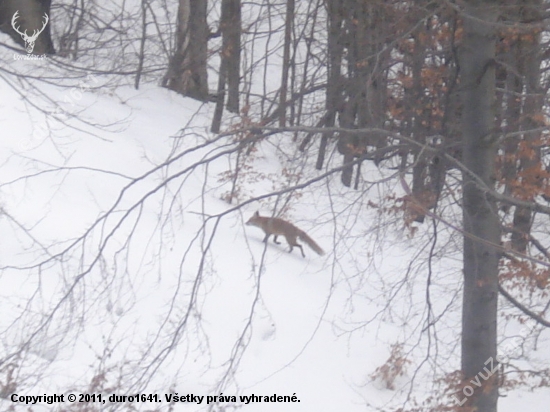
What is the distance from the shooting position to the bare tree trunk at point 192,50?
66.4ft

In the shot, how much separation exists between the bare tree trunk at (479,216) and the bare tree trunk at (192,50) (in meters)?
13.4

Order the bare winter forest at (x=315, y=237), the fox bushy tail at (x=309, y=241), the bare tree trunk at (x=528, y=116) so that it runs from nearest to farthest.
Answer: the bare winter forest at (x=315, y=237)
the bare tree trunk at (x=528, y=116)
the fox bushy tail at (x=309, y=241)

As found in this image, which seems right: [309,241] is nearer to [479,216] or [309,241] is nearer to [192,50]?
[479,216]

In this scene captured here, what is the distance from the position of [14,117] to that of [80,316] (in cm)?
1013

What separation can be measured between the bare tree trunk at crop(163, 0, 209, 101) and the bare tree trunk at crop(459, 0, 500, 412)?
1337 centimetres

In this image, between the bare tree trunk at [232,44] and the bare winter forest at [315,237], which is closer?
the bare winter forest at [315,237]

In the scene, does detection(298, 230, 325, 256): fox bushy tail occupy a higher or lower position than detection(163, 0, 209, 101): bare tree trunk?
lower

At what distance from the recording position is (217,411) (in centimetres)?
790

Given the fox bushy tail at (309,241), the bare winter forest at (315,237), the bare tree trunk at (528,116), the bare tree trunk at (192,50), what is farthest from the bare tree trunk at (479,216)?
the bare tree trunk at (192,50)

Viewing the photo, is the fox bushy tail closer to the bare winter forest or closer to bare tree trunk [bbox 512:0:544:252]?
the bare winter forest

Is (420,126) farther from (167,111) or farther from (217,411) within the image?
(167,111)

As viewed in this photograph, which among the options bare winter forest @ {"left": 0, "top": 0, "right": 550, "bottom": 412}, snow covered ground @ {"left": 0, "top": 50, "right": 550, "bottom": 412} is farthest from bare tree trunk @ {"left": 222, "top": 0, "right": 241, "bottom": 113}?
snow covered ground @ {"left": 0, "top": 50, "right": 550, "bottom": 412}

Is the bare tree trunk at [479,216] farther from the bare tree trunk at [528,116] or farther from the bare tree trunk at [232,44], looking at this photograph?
the bare tree trunk at [232,44]

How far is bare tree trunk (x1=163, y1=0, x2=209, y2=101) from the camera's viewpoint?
20.2 metres
